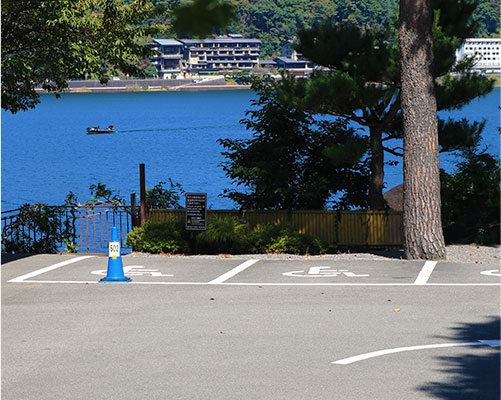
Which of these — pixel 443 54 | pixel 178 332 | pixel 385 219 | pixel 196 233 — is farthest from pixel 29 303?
pixel 443 54

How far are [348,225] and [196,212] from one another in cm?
365

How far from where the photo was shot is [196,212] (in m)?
19.2

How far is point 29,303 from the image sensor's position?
43.3 feet

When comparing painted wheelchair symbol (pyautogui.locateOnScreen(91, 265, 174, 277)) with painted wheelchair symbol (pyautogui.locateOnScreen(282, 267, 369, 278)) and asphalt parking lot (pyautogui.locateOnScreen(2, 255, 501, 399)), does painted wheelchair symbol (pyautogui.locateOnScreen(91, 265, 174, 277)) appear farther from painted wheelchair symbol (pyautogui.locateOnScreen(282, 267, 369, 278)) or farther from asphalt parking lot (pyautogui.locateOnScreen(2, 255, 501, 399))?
painted wheelchair symbol (pyautogui.locateOnScreen(282, 267, 369, 278))

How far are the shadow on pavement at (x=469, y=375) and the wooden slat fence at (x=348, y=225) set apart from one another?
31.4 ft

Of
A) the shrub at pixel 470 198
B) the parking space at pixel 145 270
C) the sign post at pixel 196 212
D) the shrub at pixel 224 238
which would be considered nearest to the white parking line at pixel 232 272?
the parking space at pixel 145 270

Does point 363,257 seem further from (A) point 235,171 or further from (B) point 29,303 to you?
(B) point 29,303

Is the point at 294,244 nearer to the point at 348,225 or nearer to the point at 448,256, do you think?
the point at 348,225

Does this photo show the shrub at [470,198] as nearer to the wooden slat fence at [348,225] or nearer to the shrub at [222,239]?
the wooden slat fence at [348,225]

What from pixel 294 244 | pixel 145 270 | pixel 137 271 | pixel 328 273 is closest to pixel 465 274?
pixel 328 273

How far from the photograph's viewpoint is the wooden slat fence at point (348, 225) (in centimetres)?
2003

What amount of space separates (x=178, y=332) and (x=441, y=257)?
8.11 meters

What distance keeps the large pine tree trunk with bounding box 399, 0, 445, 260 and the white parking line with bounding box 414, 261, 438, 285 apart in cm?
73

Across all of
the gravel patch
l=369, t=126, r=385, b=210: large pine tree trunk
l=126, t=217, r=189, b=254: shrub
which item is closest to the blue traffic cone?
the gravel patch
